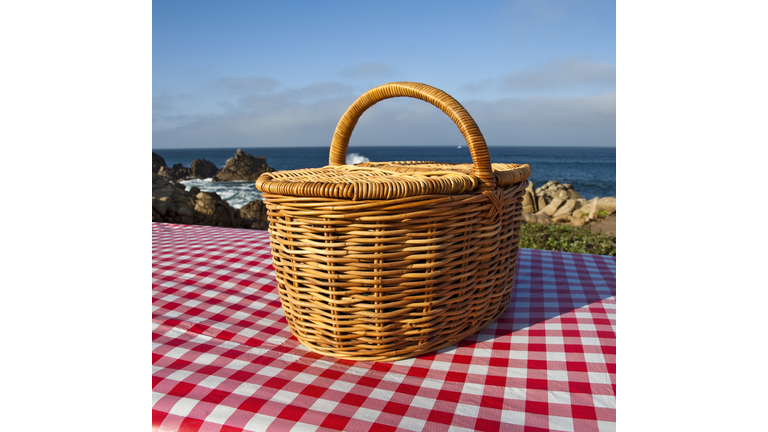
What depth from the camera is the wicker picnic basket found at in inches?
26.5

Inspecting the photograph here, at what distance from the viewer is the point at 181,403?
64cm

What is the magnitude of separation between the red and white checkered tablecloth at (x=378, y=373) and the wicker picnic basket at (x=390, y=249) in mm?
64

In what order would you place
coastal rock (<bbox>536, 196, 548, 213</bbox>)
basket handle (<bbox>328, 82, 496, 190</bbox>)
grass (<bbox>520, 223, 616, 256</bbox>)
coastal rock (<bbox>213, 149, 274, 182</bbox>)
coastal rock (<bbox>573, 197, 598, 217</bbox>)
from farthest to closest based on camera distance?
1. coastal rock (<bbox>213, 149, 274, 182</bbox>)
2. coastal rock (<bbox>536, 196, 548, 213</bbox>)
3. coastal rock (<bbox>573, 197, 598, 217</bbox>)
4. grass (<bbox>520, 223, 616, 256</bbox>)
5. basket handle (<bbox>328, 82, 496, 190</bbox>)

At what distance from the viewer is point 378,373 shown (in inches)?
29.5

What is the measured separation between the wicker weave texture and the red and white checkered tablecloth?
6 centimetres

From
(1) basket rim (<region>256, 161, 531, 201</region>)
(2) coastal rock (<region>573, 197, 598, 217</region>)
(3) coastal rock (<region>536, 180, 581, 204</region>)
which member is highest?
(3) coastal rock (<region>536, 180, 581, 204</region>)

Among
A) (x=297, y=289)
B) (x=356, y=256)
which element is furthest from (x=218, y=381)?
(x=356, y=256)

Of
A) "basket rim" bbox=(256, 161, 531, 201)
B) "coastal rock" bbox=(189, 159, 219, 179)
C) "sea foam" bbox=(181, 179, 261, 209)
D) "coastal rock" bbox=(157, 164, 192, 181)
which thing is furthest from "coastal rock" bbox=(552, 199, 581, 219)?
"coastal rock" bbox=(157, 164, 192, 181)

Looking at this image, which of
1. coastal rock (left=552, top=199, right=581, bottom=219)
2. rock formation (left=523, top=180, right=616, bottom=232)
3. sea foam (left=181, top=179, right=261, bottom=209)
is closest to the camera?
rock formation (left=523, top=180, right=616, bottom=232)

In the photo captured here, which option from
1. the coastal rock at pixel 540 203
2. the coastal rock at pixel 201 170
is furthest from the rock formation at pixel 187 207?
the coastal rock at pixel 201 170

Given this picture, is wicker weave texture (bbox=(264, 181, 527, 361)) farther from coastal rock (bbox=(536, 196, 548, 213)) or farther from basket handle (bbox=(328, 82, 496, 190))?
coastal rock (bbox=(536, 196, 548, 213))

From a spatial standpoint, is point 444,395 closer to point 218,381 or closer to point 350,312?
point 350,312

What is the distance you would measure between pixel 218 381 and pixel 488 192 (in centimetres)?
57

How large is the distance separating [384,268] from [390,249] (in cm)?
4
